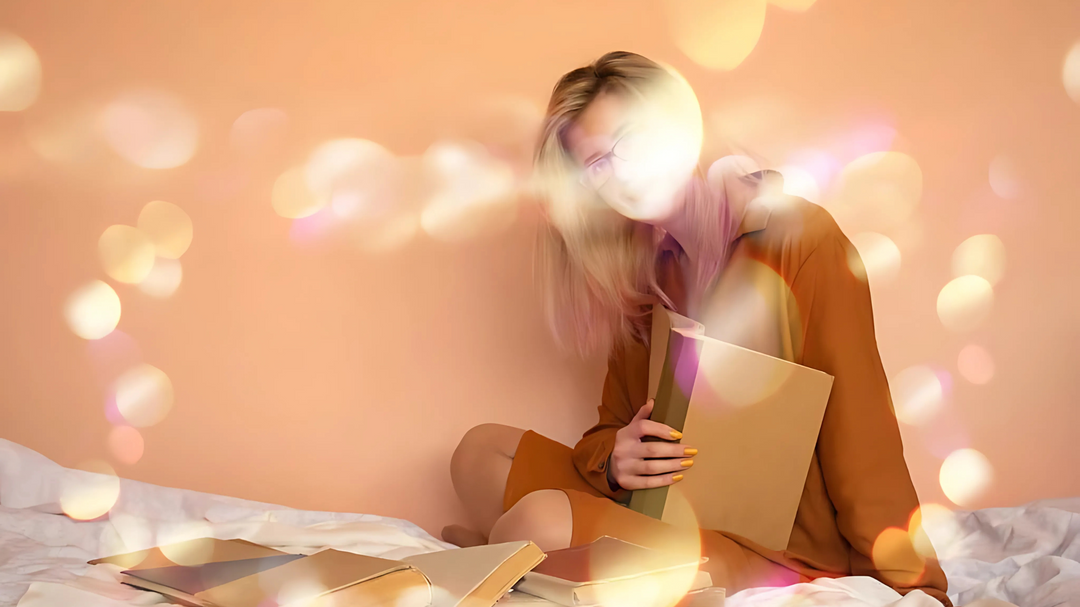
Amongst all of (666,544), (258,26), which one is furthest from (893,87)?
(258,26)

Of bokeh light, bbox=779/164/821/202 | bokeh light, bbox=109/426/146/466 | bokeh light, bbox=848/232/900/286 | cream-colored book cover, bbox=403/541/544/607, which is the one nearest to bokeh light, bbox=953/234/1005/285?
bokeh light, bbox=848/232/900/286

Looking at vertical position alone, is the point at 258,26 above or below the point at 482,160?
above

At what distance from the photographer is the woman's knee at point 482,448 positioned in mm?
1144

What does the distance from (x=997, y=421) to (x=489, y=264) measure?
3.51 feet

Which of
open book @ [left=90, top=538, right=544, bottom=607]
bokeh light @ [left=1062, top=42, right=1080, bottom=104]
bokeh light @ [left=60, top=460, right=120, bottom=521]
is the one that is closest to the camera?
open book @ [left=90, top=538, right=544, bottom=607]

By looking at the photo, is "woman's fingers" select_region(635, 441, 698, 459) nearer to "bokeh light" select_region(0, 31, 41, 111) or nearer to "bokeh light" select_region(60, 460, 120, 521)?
"bokeh light" select_region(60, 460, 120, 521)

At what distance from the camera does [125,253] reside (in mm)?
1344

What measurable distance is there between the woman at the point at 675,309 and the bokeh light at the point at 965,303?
0.68 m

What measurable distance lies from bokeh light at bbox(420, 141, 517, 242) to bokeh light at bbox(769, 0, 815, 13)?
2.13 ft

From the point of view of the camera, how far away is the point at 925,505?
1487mm

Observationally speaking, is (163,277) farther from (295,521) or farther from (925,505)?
(925,505)

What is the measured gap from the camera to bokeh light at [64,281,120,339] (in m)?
1.33

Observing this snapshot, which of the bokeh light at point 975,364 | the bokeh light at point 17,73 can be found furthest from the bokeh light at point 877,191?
the bokeh light at point 17,73

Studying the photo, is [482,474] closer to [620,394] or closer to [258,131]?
[620,394]
